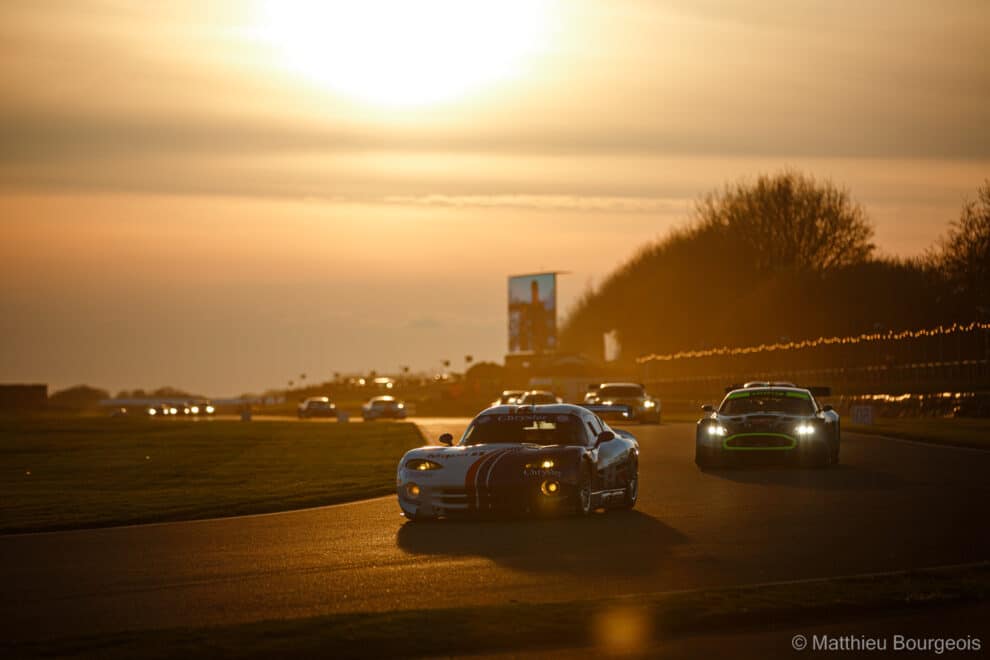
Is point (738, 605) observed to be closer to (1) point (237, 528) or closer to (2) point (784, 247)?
(1) point (237, 528)

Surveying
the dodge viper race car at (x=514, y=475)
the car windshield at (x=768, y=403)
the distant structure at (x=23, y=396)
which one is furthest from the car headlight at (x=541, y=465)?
the distant structure at (x=23, y=396)

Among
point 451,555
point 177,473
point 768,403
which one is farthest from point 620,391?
point 451,555

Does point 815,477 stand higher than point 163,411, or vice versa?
point 815,477

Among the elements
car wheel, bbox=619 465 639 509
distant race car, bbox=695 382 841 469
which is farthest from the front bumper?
distant race car, bbox=695 382 841 469

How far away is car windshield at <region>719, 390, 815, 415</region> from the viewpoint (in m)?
27.0

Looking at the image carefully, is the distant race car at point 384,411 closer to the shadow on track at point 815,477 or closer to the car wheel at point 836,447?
the shadow on track at point 815,477

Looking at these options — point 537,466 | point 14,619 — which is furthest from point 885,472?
point 14,619

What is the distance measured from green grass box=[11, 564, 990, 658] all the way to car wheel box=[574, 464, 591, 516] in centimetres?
636

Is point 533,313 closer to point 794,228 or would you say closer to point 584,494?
point 794,228

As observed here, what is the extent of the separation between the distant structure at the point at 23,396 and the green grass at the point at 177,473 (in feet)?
159

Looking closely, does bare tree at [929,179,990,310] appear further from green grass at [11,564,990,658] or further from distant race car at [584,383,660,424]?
green grass at [11,564,990,658]

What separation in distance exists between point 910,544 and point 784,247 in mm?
88065

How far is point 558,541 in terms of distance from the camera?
15.3 metres

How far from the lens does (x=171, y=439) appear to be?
46688 millimetres
